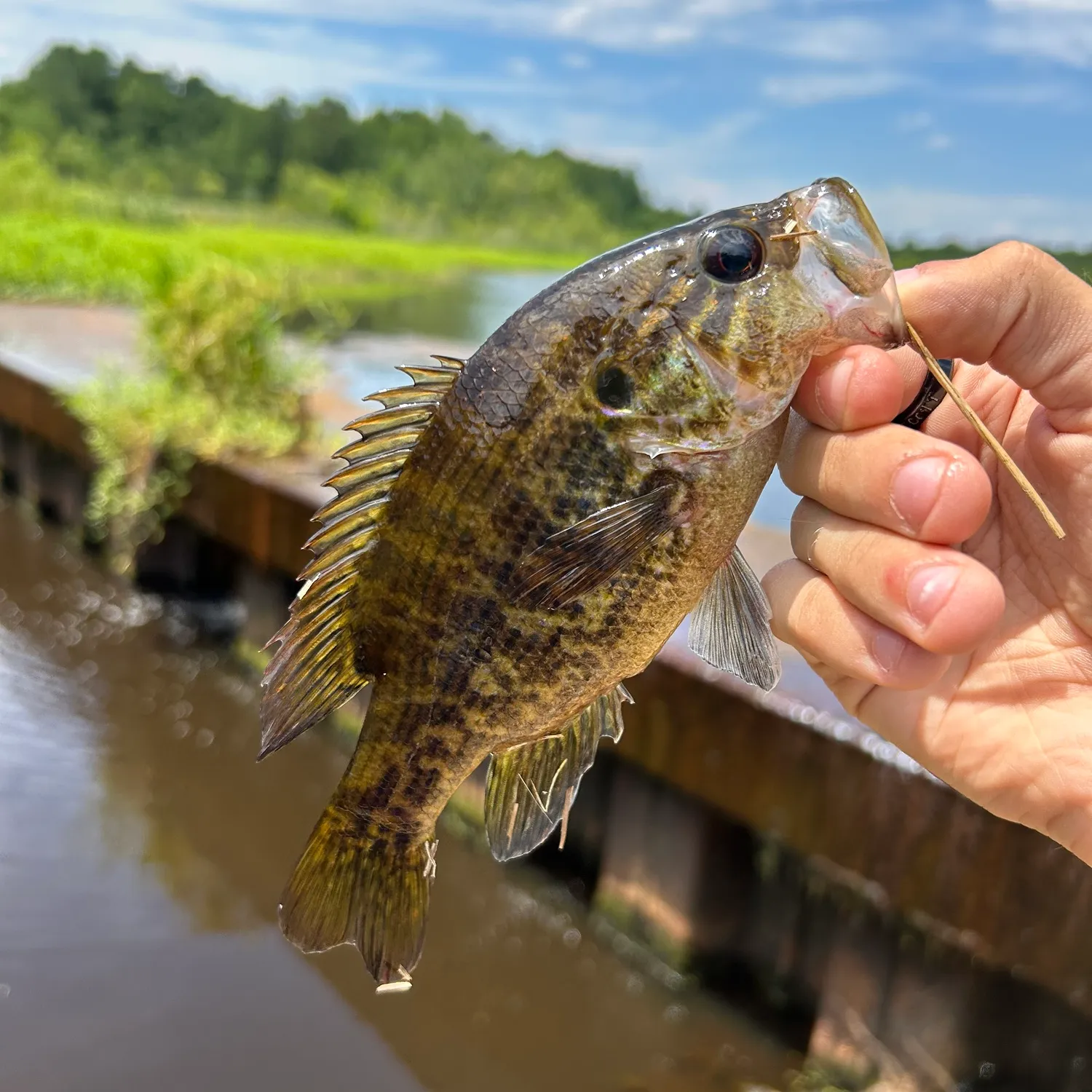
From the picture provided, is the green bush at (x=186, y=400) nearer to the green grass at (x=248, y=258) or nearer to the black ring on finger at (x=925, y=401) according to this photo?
the green grass at (x=248, y=258)

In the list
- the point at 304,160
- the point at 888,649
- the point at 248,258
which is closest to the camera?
the point at 888,649

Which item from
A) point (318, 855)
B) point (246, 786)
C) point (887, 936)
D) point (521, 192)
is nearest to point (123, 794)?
point (246, 786)

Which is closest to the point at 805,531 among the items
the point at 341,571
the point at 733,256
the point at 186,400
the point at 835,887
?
the point at 733,256

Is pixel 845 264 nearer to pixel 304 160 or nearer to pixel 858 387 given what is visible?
pixel 858 387

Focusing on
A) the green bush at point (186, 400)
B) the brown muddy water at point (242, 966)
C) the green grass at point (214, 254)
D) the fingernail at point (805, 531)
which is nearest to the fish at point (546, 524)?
the fingernail at point (805, 531)

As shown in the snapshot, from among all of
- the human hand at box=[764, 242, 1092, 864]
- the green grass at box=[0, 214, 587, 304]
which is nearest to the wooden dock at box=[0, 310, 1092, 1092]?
the human hand at box=[764, 242, 1092, 864]

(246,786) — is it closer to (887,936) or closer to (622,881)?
(622,881)
